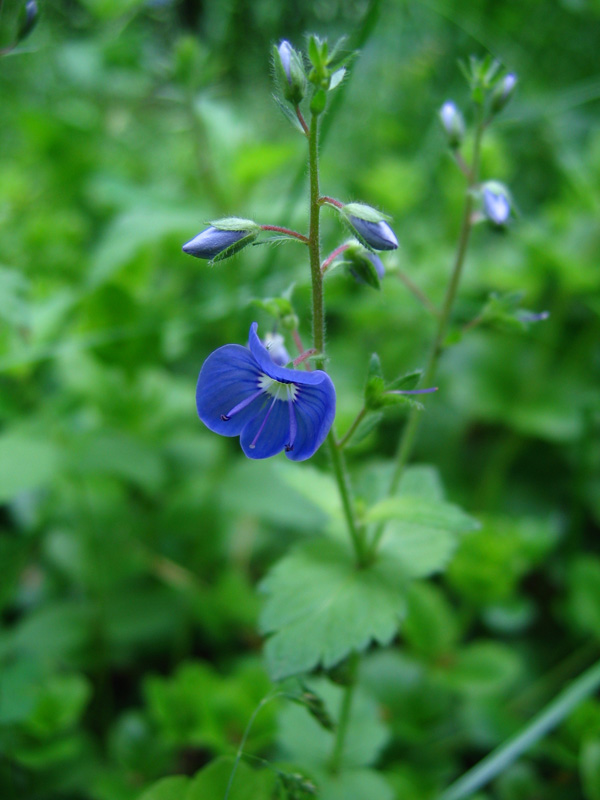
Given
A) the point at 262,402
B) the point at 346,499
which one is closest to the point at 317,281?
the point at 262,402

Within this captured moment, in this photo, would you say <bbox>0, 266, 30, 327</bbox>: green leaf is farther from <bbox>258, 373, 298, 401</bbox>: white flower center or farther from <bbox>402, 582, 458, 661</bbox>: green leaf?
<bbox>402, 582, 458, 661</bbox>: green leaf

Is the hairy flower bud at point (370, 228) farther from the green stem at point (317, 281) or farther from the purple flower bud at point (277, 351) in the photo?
the purple flower bud at point (277, 351)

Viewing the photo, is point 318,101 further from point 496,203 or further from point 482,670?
point 482,670

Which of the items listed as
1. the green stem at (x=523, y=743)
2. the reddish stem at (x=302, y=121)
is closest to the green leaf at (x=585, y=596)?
the green stem at (x=523, y=743)

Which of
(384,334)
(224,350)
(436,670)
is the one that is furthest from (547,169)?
(224,350)

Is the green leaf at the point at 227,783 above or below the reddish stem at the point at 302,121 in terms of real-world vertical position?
below

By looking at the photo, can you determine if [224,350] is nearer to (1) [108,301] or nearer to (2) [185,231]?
(1) [108,301]

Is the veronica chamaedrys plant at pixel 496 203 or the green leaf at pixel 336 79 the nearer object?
the green leaf at pixel 336 79
